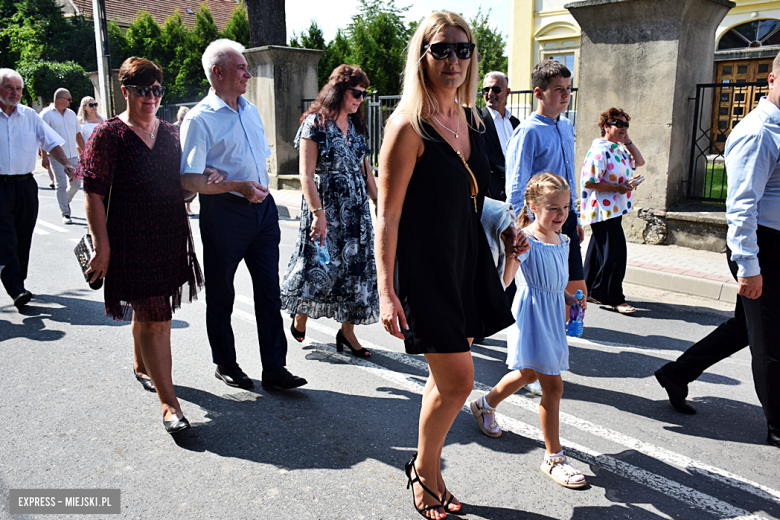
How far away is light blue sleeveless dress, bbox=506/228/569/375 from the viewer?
119 inches

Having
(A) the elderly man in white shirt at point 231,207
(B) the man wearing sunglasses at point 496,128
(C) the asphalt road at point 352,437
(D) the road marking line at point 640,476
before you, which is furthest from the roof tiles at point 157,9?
(D) the road marking line at point 640,476

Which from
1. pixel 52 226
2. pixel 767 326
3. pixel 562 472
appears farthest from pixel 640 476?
pixel 52 226

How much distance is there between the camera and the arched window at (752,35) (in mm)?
20484

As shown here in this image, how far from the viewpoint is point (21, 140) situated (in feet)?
19.3

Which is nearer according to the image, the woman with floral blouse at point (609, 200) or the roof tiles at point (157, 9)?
the woman with floral blouse at point (609, 200)

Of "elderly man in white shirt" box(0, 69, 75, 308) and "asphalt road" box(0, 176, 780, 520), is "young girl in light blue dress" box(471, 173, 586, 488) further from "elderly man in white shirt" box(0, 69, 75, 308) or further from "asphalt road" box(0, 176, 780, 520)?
"elderly man in white shirt" box(0, 69, 75, 308)

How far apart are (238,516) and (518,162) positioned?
2.73m

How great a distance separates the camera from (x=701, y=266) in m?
6.95

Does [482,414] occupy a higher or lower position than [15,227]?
lower

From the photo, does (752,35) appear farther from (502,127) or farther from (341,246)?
(341,246)

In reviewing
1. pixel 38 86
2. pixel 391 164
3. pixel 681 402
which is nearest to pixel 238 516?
pixel 391 164

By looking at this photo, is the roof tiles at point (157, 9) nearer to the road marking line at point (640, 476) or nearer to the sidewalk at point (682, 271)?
the sidewalk at point (682, 271)

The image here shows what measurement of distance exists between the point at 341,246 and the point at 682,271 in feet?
13.5

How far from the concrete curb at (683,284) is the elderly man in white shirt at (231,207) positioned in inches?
174
